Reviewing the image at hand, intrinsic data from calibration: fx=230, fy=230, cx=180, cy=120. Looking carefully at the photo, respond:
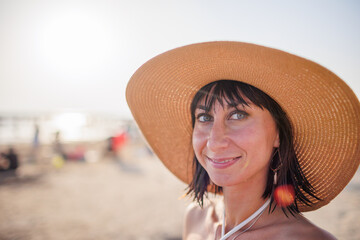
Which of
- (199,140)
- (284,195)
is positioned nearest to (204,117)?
(199,140)

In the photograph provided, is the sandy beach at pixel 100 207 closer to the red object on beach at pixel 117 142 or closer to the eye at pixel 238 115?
the eye at pixel 238 115

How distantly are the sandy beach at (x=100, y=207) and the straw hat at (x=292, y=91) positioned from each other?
115 inches

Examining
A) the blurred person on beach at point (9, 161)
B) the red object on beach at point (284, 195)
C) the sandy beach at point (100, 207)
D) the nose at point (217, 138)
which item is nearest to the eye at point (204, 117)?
the nose at point (217, 138)

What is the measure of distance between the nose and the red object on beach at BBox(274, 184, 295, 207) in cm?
56

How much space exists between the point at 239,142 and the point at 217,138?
0.14m

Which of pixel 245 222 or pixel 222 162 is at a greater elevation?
pixel 222 162

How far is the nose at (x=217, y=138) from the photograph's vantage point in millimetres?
1475

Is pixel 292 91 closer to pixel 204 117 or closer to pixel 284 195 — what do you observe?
pixel 204 117

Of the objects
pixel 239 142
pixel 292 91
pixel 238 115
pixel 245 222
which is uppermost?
pixel 292 91

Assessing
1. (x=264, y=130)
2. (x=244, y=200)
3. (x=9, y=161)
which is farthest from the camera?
(x=9, y=161)

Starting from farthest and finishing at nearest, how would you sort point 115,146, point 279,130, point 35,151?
point 115,146, point 35,151, point 279,130

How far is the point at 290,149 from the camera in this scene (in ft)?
5.31

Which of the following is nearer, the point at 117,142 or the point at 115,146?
the point at 115,146

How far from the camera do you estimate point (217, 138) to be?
1503 millimetres
